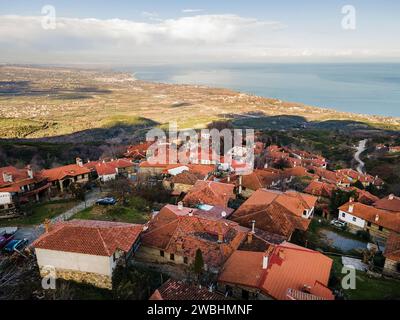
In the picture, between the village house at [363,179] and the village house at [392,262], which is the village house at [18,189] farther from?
the village house at [363,179]

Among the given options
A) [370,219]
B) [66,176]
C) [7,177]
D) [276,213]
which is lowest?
[370,219]

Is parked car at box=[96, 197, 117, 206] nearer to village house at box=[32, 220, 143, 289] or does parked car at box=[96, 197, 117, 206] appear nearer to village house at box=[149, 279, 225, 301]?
village house at box=[32, 220, 143, 289]

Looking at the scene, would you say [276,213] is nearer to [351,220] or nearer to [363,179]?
[351,220]

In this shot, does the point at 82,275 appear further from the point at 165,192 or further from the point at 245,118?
the point at 245,118

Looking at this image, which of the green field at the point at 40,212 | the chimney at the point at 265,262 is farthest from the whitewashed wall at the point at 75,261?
the green field at the point at 40,212

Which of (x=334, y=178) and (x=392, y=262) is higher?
(x=392, y=262)

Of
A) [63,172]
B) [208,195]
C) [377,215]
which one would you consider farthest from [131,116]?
[377,215]
